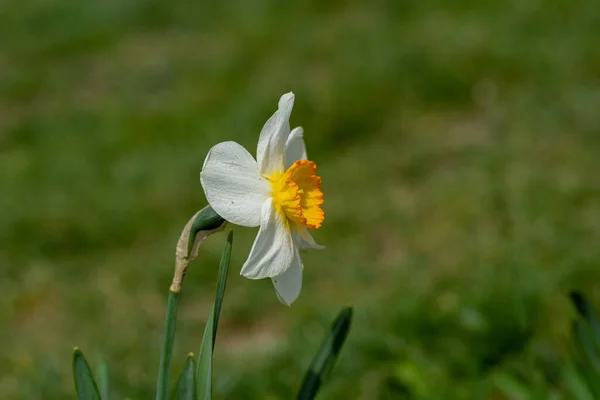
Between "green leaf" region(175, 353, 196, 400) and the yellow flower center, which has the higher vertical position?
the yellow flower center

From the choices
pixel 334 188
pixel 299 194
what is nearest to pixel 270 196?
pixel 299 194

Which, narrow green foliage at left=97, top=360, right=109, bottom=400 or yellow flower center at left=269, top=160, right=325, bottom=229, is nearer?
yellow flower center at left=269, top=160, right=325, bottom=229

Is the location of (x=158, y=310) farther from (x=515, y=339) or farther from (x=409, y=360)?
(x=515, y=339)

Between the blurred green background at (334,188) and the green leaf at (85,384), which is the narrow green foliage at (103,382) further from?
the blurred green background at (334,188)

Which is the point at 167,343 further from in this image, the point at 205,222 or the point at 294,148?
the point at 294,148

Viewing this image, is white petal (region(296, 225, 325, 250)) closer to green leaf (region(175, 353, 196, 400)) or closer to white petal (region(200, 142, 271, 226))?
white petal (region(200, 142, 271, 226))

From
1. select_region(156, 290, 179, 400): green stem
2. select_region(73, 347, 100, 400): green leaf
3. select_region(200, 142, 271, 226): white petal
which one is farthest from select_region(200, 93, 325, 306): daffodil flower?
select_region(73, 347, 100, 400): green leaf

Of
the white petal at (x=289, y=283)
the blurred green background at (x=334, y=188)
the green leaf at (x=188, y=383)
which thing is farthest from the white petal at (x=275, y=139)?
the blurred green background at (x=334, y=188)
